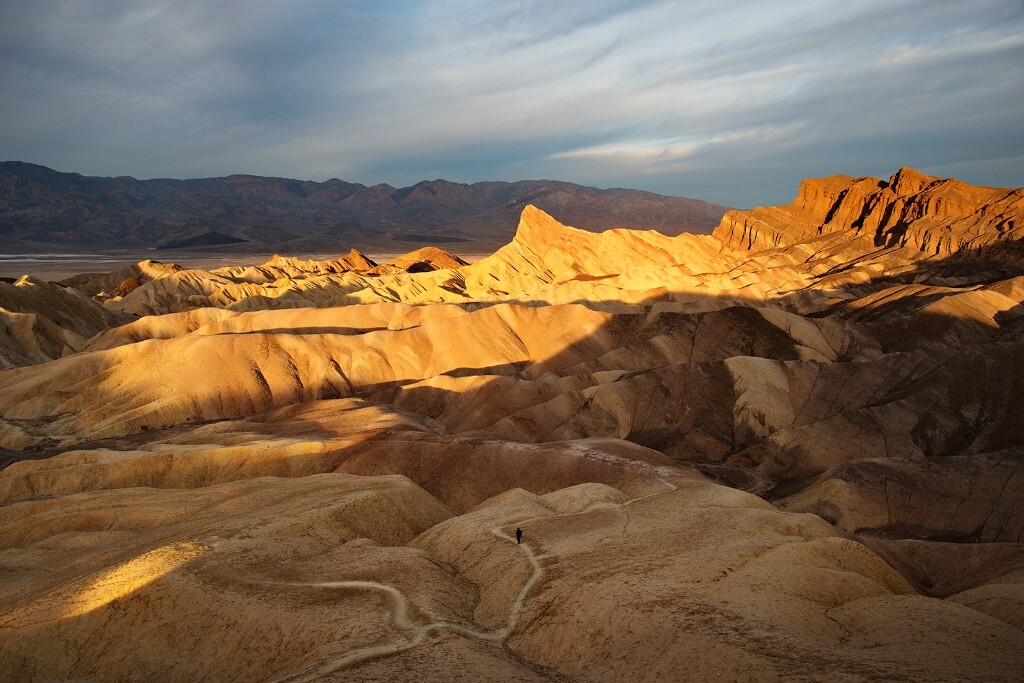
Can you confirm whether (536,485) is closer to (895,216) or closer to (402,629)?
(402,629)

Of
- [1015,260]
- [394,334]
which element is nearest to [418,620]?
[394,334]

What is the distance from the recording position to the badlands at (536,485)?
17.9 metres

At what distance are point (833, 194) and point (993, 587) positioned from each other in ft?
424

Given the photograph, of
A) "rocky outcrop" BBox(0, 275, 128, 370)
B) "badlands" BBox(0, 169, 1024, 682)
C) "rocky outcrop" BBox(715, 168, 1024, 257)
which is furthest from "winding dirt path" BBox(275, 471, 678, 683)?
"rocky outcrop" BBox(715, 168, 1024, 257)

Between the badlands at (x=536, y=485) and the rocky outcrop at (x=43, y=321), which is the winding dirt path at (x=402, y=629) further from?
the rocky outcrop at (x=43, y=321)

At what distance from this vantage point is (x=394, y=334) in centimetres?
7106

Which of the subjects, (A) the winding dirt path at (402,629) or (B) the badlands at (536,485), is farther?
(B) the badlands at (536,485)

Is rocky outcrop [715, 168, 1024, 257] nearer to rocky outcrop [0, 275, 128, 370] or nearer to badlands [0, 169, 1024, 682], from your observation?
badlands [0, 169, 1024, 682]

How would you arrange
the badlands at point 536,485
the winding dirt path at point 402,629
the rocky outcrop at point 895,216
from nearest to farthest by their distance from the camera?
the winding dirt path at point 402,629 < the badlands at point 536,485 < the rocky outcrop at point 895,216

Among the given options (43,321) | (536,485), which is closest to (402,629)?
(536,485)

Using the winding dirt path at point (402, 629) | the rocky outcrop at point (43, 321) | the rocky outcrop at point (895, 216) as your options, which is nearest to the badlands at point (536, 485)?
the winding dirt path at point (402, 629)

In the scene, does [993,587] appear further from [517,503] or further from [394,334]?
[394,334]

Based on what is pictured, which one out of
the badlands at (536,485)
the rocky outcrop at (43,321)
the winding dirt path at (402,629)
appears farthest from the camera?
the rocky outcrop at (43,321)

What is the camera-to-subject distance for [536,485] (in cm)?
3731
